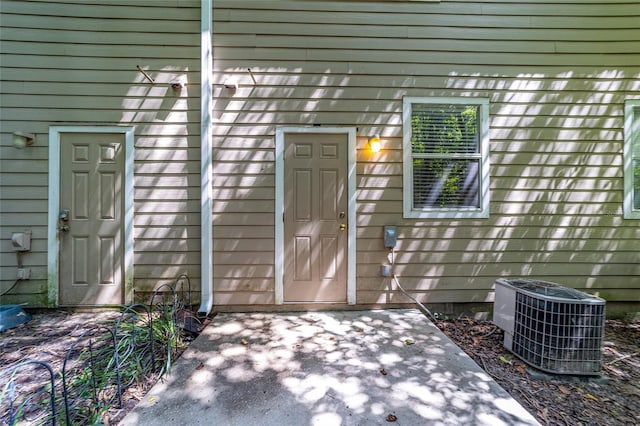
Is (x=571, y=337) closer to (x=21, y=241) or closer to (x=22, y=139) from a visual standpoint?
(x=21, y=241)

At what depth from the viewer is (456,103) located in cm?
338

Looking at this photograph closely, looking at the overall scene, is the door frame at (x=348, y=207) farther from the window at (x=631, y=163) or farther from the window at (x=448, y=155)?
the window at (x=631, y=163)

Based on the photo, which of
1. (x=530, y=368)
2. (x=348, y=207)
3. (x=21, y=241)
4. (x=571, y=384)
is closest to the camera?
(x=571, y=384)

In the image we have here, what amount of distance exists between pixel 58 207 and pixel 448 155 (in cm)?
463

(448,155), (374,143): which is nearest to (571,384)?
(448,155)

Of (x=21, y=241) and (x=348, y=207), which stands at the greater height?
(x=348, y=207)

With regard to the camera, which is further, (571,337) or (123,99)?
(123,99)

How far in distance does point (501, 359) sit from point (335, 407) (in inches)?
64.1

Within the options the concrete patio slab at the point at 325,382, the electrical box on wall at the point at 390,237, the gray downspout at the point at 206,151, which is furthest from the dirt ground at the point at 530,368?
the gray downspout at the point at 206,151

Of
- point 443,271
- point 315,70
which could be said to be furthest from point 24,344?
point 443,271

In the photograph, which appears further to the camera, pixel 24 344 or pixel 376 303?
pixel 376 303

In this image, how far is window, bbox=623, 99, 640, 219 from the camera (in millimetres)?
3373

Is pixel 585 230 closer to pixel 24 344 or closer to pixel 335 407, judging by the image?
pixel 335 407

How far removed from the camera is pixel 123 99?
3246 millimetres
